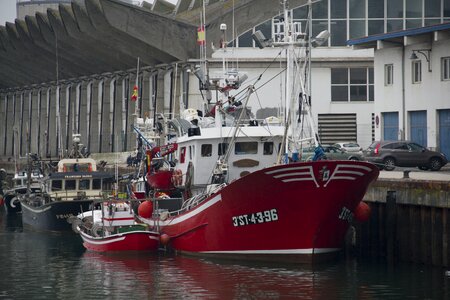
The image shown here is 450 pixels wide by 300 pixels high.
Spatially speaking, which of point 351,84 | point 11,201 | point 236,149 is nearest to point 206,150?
point 236,149

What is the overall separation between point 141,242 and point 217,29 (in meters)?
34.1

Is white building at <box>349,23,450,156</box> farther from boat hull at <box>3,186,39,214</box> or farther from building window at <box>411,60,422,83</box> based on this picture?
boat hull at <box>3,186,39,214</box>

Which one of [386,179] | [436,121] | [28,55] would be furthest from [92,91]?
[386,179]

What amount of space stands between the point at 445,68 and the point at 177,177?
18.5 metres

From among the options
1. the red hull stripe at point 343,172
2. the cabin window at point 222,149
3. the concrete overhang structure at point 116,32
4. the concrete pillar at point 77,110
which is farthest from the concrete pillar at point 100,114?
the red hull stripe at point 343,172

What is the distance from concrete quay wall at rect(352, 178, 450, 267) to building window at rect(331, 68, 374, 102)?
3616 centimetres

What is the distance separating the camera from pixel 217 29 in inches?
2881

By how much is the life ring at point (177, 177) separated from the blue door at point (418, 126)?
61.1 feet

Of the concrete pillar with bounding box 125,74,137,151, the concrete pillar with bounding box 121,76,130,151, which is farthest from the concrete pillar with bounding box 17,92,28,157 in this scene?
the concrete pillar with bounding box 125,74,137,151

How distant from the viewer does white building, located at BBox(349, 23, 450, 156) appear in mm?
55719

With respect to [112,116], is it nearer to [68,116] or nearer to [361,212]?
[68,116]

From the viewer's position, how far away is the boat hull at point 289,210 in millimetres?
34219

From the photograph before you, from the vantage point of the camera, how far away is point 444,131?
56156 mm

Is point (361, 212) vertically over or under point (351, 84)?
under
